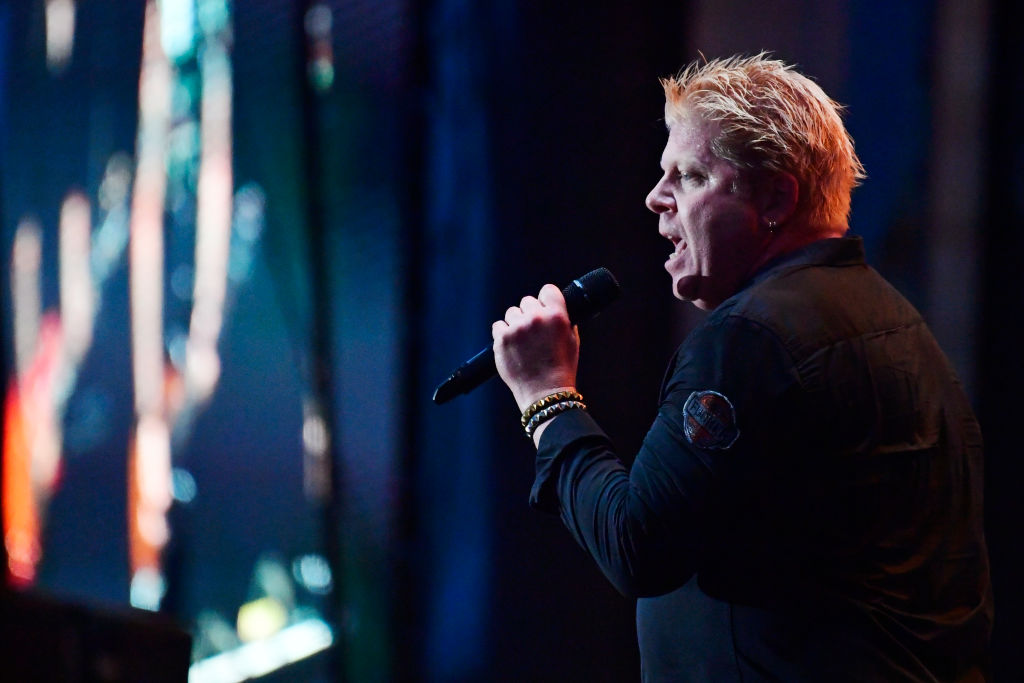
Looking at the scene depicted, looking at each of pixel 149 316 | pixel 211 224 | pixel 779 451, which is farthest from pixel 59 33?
pixel 779 451

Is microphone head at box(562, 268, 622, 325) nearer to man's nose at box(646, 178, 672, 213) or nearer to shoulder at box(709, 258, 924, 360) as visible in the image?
man's nose at box(646, 178, 672, 213)

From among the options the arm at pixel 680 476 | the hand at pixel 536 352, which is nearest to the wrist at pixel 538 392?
the hand at pixel 536 352

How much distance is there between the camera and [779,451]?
3.21ft

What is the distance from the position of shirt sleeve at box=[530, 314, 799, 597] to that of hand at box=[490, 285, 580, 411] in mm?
162

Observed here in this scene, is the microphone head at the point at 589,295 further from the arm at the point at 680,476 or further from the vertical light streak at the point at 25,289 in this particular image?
the vertical light streak at the point at 25,289

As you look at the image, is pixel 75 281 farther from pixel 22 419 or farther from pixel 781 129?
pixel 781 129

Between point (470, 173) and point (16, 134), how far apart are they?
3.69 feet

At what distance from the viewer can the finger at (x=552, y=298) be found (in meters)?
1.19

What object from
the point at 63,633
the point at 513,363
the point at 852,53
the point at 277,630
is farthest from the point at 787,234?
the point at 277,630

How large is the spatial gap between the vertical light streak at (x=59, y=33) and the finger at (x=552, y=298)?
4.22ft

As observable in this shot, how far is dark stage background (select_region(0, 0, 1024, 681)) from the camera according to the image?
77.1 inches

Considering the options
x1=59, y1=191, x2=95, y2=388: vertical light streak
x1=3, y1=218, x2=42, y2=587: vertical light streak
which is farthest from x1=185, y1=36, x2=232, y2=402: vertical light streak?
x1=3, y1=218, x2=42, y2=587: vertical light streak

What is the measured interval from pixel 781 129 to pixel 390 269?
153 centimetres

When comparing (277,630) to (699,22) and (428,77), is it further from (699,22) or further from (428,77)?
(699,22)
